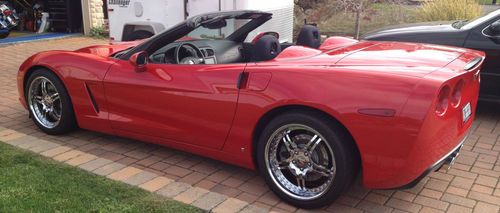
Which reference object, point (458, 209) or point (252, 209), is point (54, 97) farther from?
point (458, 209)

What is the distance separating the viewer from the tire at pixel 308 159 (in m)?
3.08

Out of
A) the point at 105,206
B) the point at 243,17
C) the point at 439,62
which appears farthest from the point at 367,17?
the point at 105,206

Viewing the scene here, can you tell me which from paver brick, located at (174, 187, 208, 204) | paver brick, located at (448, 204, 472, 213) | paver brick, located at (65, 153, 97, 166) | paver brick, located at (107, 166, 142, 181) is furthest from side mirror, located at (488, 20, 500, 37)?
paver brick, located at (65, 153, 97, 166)

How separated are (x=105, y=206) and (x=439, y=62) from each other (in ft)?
8.00

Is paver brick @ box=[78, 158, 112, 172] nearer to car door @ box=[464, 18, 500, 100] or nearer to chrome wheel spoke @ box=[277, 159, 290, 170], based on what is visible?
chrome wheel spoke @ box=[277, 159, 290, 170]

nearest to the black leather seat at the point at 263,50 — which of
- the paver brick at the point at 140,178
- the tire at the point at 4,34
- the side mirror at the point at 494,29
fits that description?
the paver brick at the point at 140,178

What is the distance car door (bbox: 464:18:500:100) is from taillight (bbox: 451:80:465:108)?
239 cm

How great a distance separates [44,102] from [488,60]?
4.68 meters

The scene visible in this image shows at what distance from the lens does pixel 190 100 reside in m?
3.68

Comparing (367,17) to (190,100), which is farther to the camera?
(367,17)

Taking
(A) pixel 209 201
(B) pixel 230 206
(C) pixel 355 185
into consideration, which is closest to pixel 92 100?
(A) pixel 209 201

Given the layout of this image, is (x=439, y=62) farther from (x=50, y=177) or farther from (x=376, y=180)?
(x=50, y=177)

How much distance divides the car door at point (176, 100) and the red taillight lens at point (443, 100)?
1.33 m

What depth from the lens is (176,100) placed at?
3770 mm
